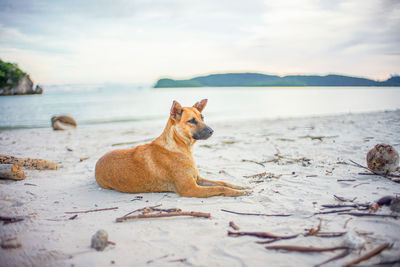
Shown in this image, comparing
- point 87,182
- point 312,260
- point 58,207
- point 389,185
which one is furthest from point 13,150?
point 389,185

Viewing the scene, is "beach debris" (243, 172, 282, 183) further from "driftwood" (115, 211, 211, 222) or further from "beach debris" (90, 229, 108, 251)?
"beach debris" (90, 229, 108, 251)

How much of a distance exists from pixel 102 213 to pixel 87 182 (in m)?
1.85

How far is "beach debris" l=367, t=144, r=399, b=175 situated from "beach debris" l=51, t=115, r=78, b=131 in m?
17.0

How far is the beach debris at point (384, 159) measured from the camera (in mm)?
4316

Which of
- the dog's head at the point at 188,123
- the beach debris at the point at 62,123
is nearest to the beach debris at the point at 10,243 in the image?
the dog's head at the point at 188,123

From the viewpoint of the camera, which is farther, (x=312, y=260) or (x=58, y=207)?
(x=58, y=207)

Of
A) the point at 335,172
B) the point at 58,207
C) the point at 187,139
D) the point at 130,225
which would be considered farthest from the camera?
the point at 335,172

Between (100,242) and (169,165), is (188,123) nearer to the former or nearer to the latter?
(169,165)

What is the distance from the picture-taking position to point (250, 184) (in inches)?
182

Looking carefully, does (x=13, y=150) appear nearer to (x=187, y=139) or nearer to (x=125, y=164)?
A: (x=125, y=164)

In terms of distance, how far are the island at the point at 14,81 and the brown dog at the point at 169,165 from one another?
6160 centimetres

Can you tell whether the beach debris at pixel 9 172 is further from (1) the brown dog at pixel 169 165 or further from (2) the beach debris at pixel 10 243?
(2) the beach debris at pixel 10 243

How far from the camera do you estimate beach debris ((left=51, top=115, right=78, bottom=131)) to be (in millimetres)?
15273

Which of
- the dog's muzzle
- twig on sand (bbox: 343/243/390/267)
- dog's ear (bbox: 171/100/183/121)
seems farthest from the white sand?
dog's ear (bbox: 171/100/183/121)
